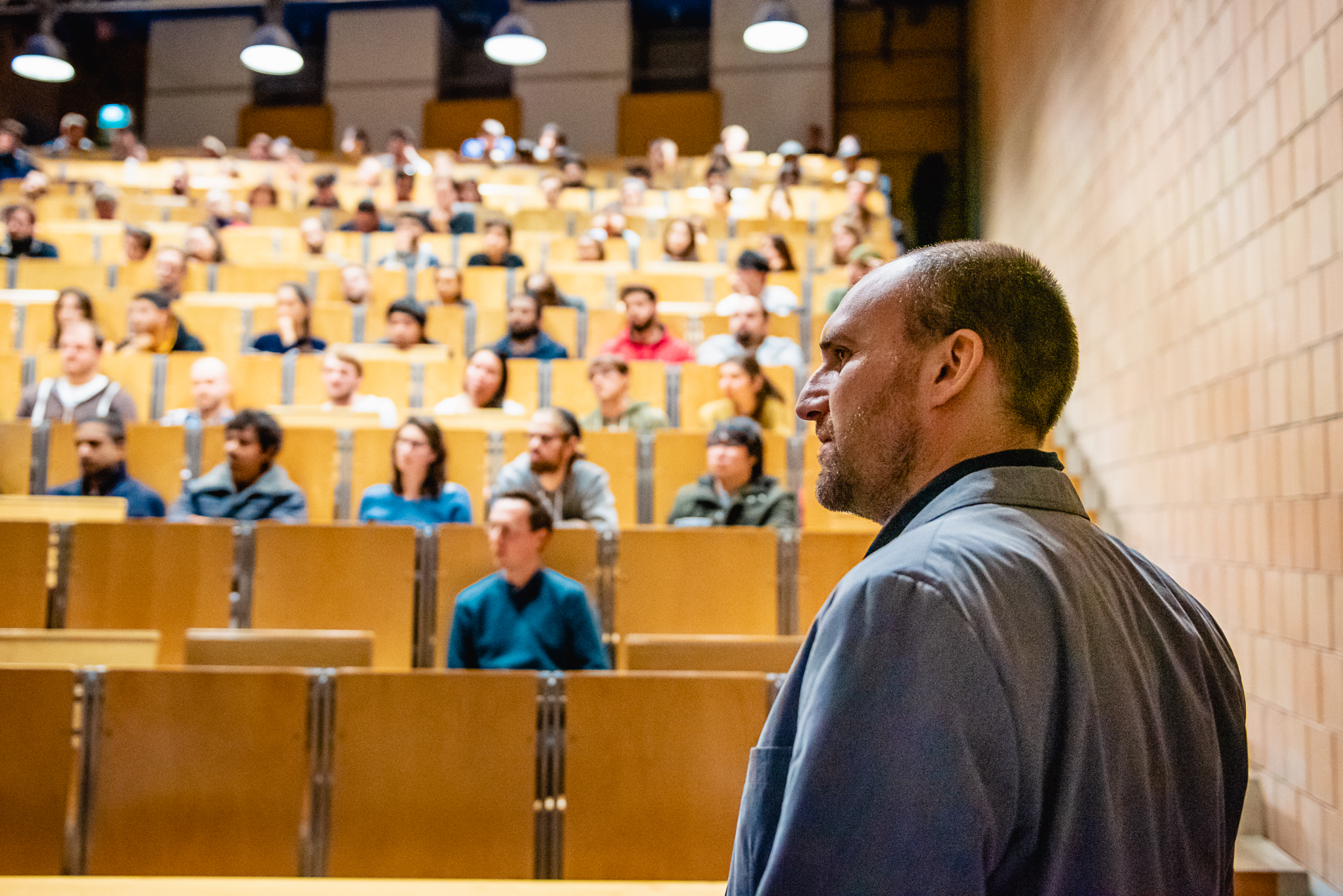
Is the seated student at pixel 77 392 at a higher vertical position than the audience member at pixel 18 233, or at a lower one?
lower

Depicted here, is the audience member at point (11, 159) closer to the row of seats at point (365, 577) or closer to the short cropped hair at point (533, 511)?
the row of seats at point (365, 577)

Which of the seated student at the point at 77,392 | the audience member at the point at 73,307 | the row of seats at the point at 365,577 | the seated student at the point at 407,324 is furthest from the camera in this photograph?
the seated student at the point at 407,324

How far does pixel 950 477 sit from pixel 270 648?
1598mm

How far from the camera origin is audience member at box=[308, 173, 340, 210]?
5203 millimetres

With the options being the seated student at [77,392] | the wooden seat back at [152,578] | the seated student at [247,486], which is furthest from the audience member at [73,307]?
the wooden seat back at [152,578]

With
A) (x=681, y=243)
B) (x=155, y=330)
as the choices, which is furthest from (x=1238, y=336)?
(x=155, y=330)

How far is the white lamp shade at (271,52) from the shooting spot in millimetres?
5250

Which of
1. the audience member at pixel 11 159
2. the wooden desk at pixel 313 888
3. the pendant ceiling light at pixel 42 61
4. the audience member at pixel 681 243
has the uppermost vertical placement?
the pendant ceiling light at pixel 42 61

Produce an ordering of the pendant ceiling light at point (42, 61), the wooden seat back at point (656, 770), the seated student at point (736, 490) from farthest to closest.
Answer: the pendant ceiling light at point (42, 61) → the seated student at point (736, 490) → the wooden seat back at point (656, 770)

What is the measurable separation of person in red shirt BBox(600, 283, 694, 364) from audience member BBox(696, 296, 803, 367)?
91 mm

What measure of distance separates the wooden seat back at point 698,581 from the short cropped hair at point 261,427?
851 millimetres

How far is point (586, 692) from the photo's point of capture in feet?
5.32

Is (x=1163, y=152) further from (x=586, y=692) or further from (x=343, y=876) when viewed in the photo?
(x=343, y=876)

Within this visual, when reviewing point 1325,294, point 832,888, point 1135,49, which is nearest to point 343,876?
point 832,888
